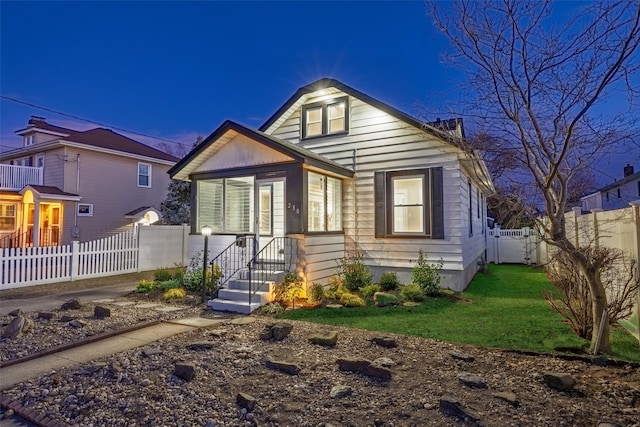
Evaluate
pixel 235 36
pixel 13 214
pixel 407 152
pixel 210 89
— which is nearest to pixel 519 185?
pixel 407 152

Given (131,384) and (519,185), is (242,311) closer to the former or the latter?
(131,384)

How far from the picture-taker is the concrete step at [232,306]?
22.4 feet

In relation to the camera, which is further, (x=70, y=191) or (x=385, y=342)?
(x=70, y=191)

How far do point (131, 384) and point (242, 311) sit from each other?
3322 millimetres

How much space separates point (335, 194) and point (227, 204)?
306 centimetres

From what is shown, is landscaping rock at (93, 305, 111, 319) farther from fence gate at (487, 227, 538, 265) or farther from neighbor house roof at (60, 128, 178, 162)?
fence gate at (487, 227, 538, 265)

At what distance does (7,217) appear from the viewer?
683 inches

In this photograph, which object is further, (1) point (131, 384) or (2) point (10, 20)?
(2) point (10, 20)

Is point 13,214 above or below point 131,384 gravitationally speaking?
above

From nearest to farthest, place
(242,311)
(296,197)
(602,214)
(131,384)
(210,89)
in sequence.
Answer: (131,384), (602,214), (242,311), (296,197), (210,89)

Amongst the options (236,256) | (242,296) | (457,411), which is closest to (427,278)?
(242,296)

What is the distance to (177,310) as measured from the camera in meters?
6.98

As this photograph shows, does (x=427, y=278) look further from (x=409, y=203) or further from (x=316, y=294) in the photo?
(x=316, y=294)

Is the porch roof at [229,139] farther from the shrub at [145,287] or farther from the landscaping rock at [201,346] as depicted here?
the landscaping rock at [201,346]
